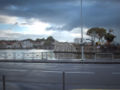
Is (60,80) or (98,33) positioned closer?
(60,80)

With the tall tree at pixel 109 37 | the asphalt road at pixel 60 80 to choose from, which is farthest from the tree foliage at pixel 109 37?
the asphalt road at pixel 60 80

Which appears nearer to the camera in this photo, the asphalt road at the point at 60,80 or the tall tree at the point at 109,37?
the asphalt road at the point at 60,80

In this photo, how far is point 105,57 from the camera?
2472 centimetres

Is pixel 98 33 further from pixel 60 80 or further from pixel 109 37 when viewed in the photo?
pixel 60 80

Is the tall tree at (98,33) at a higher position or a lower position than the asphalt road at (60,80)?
higher

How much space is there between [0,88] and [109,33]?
8310 centimetres

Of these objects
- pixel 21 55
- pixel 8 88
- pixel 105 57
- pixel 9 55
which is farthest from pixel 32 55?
pixel 8 88

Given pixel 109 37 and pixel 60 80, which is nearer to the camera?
pixel 60 80

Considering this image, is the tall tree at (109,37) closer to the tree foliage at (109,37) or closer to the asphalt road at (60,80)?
the tree foliage at (109,37)

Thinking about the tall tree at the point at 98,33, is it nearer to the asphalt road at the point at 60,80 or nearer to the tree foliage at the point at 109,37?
the tree foliage at the point at 109,37

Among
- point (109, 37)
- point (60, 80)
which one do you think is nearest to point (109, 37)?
point (109, 37)

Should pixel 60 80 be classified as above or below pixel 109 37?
below

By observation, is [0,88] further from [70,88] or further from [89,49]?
[89,49]

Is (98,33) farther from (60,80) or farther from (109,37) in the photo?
(60,80)
